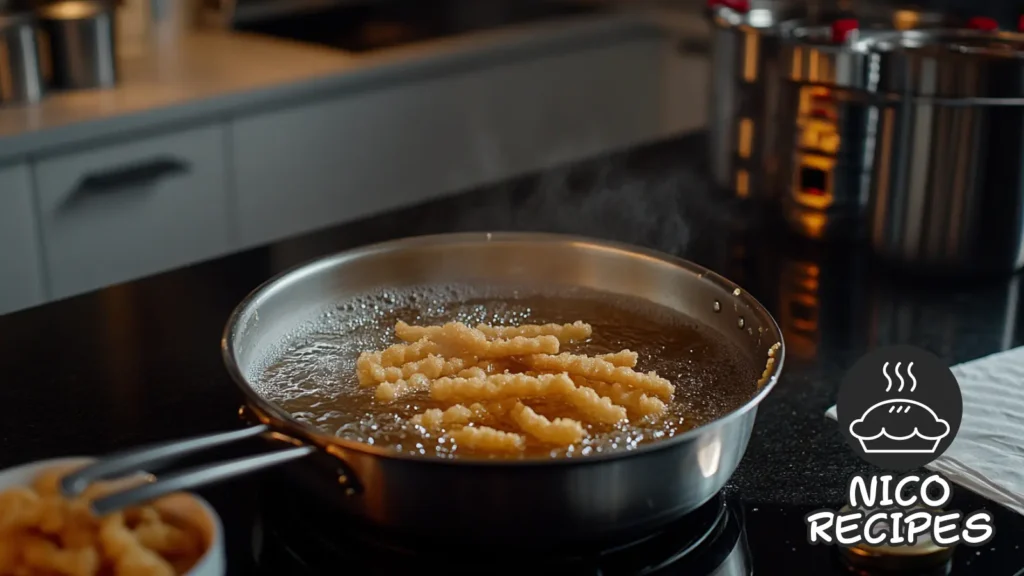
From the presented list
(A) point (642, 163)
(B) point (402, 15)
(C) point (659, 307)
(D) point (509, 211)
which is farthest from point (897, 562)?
(B) point (402, 15)

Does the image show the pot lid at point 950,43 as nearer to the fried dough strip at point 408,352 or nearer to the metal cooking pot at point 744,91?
the metal cooking pot at point 744,91

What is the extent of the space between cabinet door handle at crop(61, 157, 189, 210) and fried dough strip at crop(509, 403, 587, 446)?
1.35m

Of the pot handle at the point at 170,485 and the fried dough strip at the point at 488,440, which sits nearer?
the pot handle at the point at 170,485

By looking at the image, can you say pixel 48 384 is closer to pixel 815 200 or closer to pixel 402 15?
pixel 815 200

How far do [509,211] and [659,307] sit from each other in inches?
19.8

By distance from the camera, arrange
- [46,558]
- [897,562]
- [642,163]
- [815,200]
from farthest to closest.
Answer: [642,163]
[815,200]
[897,562]
[46,558]

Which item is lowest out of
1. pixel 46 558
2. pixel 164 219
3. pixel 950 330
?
pixel 164 219

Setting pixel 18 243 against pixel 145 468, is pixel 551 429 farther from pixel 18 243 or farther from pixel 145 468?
pixel 18 243

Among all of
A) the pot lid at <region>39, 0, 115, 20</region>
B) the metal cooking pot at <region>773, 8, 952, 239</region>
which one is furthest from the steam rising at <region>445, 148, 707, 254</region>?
the pot lid at <region>39, 0, 115, 20</region>

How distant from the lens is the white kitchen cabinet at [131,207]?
1.96 m

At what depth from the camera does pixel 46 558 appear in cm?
68

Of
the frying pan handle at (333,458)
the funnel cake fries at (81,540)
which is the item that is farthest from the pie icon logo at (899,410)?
the funnel cake fries at (81,540)

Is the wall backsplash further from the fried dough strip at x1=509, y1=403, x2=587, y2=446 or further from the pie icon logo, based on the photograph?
the fried dough strip at x1=509, y1=403, x2=587, y2=446

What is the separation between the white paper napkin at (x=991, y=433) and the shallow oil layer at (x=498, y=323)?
16 centimetres
